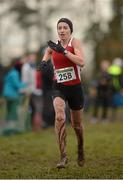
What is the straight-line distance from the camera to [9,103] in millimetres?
16641

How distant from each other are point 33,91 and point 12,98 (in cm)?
106

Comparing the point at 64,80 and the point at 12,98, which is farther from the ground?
the point at 64,80

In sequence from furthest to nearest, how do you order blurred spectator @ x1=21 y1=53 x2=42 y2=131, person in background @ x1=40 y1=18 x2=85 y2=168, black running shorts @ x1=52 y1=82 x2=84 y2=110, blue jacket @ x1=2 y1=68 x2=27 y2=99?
blurred spectator @ x1=21 y1=53 x2=42 y2=131 → blue jacket @ x1=2 y1=68 x2=27 y2=99 → black running shorts @ x1=52 y1=82 x2=84 y2=110 → person in background @ x1=40 y1=18 x2=85 y2=168

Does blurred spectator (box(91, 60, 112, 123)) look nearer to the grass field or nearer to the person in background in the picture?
the grass field

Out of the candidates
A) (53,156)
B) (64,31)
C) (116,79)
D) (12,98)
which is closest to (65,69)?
(64,31)

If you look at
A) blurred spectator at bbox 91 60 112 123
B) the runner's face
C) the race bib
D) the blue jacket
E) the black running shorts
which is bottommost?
blurred spectator at bbox 91 60 112 123

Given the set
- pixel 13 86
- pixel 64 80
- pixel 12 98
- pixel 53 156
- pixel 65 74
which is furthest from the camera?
pixel 13 86

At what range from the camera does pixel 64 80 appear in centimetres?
897

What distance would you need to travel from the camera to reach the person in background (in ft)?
29.0

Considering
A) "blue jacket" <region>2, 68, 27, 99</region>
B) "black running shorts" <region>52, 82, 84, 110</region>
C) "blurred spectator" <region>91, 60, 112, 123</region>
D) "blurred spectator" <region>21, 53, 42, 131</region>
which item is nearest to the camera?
"black running shorts" <region>52, 82, 84, 110</region>

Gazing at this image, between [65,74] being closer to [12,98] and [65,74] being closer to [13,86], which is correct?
[12,98]

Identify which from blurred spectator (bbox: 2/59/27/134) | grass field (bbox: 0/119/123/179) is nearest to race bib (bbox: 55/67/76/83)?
grass field (bbox: 0/119/123/179)

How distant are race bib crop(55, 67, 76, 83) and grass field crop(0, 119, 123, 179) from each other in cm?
133

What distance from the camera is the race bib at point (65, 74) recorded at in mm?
8883
